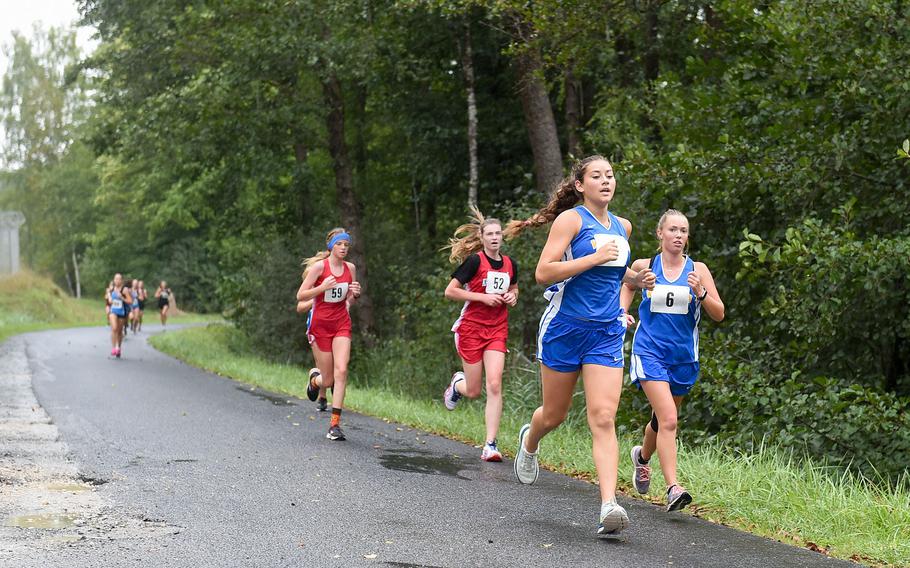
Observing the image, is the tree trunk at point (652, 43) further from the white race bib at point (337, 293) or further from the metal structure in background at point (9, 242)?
the metal structure in background at point (9, 242)

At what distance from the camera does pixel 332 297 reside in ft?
37.6

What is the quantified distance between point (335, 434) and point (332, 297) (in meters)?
1.48

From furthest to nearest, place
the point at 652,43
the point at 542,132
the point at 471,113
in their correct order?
the point at 471,113 → the point at 542,132 → the point at 652,43

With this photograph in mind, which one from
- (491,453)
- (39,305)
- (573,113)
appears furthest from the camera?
(39,305)

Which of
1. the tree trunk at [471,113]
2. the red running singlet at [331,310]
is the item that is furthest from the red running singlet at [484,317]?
the tree trunk at [471,113]

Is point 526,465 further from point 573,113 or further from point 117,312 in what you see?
point 117,312

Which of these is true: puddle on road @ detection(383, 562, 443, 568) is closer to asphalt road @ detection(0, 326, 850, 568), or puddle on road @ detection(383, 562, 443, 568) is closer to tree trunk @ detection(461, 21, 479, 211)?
asphalt road @ detection(0, 326, 850, 568)

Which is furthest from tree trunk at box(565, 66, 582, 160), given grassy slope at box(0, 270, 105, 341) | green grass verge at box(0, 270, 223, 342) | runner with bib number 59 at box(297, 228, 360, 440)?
grassy slope at box(0, 270, 105, 341)

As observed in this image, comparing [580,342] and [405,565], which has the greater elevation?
[580,342]

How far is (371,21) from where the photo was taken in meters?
21.6

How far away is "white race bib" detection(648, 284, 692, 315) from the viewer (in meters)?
7.16

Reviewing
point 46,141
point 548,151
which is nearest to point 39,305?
point 46,141

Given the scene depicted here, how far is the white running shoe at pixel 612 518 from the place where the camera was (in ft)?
19.9

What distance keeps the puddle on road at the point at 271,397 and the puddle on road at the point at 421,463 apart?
473 centimetres
